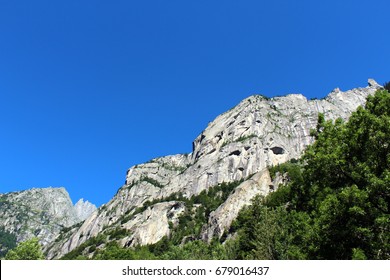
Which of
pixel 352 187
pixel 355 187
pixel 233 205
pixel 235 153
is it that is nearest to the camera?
pixel 355 187

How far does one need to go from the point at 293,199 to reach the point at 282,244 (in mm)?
7711

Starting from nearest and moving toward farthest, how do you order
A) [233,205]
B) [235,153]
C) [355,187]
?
1. [355,187]
2. [233,205]
3. [235,153]

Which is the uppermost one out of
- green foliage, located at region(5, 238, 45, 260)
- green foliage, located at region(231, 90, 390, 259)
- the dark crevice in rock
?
the dark crevice in rock

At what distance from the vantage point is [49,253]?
19750 centimetres

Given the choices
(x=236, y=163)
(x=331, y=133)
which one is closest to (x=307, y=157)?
(x=331, y=133)

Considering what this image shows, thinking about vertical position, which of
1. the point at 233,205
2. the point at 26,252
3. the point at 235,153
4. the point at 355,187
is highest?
the point at 235,153

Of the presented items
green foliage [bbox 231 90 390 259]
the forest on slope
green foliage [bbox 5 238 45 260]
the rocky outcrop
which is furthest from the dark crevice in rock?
green foliage [bbox 231 90 390 259]

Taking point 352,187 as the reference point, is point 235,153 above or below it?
above

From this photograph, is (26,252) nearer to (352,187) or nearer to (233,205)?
(352,187)

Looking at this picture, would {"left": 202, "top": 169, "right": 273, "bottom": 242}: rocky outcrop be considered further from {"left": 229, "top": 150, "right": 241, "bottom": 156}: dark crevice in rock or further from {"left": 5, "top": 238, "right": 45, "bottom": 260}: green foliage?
{"left": 229, "top": 150, "right": 241, "bottom": 156}: dark crevice in rock

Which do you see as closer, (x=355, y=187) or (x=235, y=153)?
(x=355, y=187)

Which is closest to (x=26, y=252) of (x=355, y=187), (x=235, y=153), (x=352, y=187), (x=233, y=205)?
(x=352, y=187)

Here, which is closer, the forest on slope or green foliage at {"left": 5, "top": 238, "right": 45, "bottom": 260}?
the forest on slope

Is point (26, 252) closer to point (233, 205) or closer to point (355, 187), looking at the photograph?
point (355, 187)
